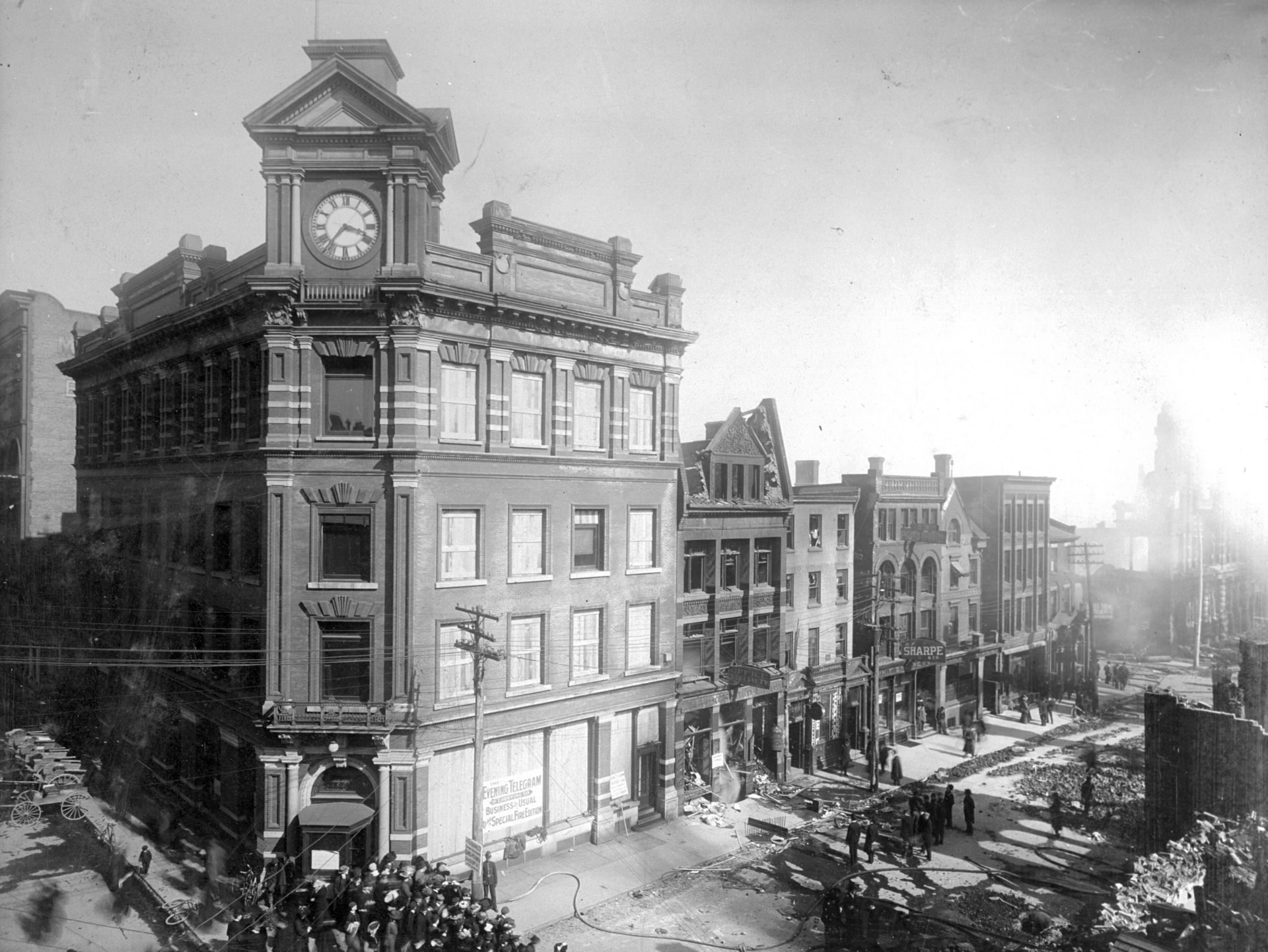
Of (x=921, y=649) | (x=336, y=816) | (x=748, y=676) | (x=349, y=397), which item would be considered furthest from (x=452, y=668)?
(x=921, y=649)

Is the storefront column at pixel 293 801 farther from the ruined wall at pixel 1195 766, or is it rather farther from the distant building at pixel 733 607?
the ruined wall at pixel 1195 766

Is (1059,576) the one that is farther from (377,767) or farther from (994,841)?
(377,767)

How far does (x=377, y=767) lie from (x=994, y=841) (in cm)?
1955

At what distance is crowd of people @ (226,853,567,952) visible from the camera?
14961 millimetres

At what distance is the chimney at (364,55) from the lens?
1847cm

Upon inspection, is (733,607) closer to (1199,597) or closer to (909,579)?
(909,579)

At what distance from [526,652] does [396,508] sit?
5.96m

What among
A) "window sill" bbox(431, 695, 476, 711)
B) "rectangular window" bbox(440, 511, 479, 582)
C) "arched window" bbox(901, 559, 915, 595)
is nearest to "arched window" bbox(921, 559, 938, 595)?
"arched window" bbox(901, 559, 915, 595)

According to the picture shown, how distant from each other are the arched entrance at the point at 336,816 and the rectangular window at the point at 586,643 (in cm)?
→ 672

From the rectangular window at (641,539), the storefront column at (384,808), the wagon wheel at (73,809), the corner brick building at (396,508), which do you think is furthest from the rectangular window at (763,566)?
the wagon wheel at (73,809)

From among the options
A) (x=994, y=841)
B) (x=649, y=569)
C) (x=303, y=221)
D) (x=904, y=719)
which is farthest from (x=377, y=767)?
(x=904, y=719)

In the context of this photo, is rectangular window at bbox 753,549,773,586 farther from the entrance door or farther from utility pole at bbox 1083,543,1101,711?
utility pole at bbox 1083,543,1101,711

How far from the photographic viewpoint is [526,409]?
21.7 metres

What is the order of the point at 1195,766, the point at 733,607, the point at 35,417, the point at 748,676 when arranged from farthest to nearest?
the point at 35,417, the point at 733,607, the point at 748,676, the point at 1195,766
